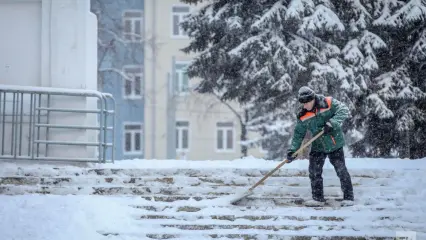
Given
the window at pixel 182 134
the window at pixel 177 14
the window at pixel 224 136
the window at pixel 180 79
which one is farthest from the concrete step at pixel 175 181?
the window at pixel 177 14

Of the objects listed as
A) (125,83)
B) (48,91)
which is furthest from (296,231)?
(125,83)

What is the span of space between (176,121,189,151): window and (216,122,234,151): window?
1.49m

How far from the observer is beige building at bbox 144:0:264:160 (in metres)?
28.5

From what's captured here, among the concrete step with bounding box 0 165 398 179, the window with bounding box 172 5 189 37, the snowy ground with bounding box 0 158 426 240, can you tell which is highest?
the window with bounding box 172 5 189 37

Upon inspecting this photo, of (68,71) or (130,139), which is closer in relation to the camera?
(68,71)

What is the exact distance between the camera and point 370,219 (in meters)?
7.84

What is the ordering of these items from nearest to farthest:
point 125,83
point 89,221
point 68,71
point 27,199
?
point 89,221, point 27,199, point 68,71, point 125,83

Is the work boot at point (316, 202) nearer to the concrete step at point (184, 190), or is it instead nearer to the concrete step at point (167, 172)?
the concrete step at point (184, 190)

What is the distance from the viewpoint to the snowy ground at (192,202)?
24.7ft

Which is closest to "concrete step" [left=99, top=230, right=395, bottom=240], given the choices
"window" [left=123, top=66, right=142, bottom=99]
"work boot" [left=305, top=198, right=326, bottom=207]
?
"work boot" [left=305, top=198, right=326, bottom=207]

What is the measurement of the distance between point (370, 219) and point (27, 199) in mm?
4517

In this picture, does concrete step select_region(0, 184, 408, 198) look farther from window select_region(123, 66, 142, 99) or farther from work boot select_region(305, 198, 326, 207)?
window select_region(123, 66, 142, 99)

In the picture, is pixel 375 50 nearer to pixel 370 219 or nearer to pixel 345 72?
pixel 345 72

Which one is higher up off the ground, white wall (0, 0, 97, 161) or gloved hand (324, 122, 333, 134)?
white wall (0, 0, 97, 161)
